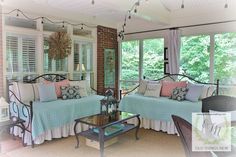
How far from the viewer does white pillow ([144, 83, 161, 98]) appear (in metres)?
4.71

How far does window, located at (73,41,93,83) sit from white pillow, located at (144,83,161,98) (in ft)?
5.74

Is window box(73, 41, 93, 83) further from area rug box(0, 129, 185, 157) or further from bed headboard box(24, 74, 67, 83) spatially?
area rug box(0, 129, 185, 157)

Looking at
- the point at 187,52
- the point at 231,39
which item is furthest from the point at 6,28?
the point at 231,39

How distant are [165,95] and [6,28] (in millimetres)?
3404

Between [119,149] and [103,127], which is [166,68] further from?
[103,127]

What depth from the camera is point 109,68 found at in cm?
630

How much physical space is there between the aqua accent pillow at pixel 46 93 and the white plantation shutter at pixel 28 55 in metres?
0.68

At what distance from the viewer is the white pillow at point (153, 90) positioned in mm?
4711

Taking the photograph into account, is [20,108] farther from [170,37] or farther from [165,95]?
[170,37]

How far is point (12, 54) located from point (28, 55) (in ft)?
1.11

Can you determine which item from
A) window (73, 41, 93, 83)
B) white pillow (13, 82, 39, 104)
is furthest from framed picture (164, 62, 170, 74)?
white pillow (13, 82, 39, 104)

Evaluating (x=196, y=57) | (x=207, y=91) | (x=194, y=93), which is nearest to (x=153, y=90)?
(x=194, y=93)

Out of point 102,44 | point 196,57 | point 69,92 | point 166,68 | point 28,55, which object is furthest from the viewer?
point 102,44

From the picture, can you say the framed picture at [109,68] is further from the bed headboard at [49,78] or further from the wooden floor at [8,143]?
the wooden floor at [8,143]
